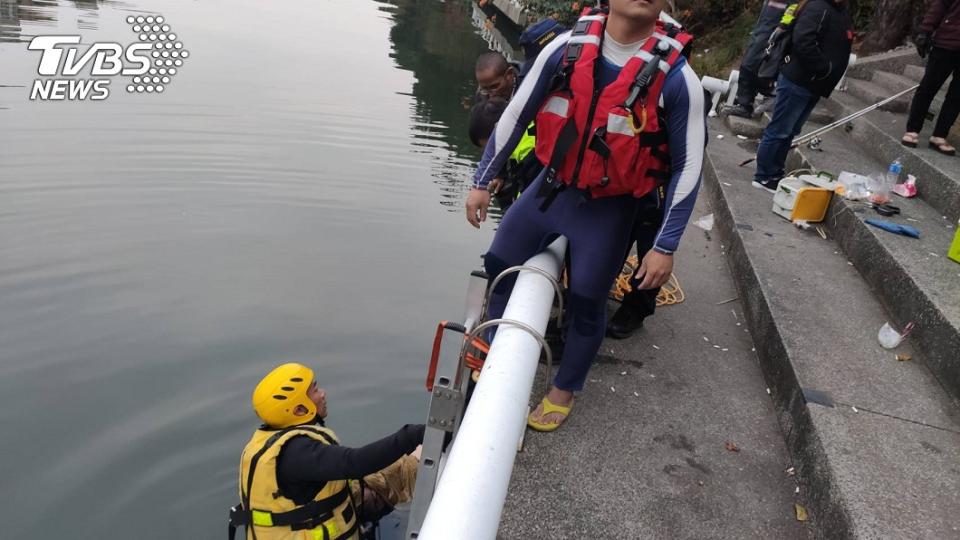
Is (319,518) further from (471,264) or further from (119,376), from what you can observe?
(471,264)

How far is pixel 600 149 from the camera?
8.32 ft

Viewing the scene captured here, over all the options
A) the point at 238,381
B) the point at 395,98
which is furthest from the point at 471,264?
the point at 395,98

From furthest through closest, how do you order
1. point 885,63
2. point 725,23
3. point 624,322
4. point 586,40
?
point 725,23 → point 885,63 → point 624,322 → point 586,40

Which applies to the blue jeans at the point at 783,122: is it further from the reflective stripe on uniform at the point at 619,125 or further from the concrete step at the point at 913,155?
the reflective stripe on uniform at the point at 619,125

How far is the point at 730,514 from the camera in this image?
2.66 metres

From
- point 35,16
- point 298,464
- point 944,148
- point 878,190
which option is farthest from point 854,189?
point 35,16

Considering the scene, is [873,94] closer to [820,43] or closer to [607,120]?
[820,43]

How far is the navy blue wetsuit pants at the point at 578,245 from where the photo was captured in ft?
9.09

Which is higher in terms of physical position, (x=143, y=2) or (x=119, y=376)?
(x=119, y=376)

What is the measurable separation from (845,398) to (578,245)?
141cm

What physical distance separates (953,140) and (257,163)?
25.7 feet

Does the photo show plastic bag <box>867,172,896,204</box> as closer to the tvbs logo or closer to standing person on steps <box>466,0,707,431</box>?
standing person on steps <box>466,0,707,431</box>

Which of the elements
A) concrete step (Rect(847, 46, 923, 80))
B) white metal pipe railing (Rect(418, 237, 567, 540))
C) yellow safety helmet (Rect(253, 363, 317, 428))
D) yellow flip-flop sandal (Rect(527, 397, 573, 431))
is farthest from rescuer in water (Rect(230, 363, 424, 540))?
concrete step (Rect(847, 46, 923, 80))

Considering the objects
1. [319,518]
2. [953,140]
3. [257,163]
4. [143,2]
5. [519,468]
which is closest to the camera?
[519,468]
